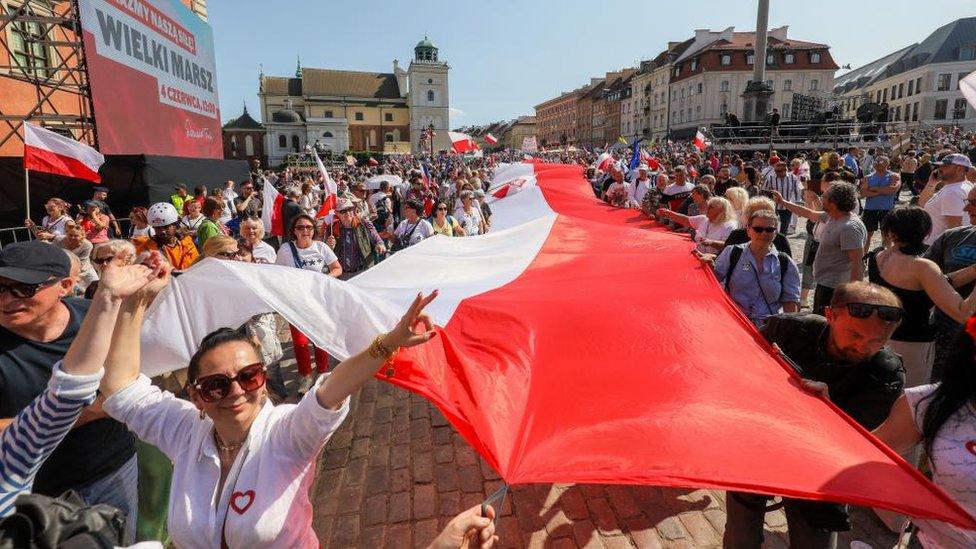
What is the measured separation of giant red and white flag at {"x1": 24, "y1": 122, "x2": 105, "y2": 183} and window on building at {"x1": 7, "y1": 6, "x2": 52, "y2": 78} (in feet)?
22.4

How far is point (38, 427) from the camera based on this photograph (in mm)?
1775

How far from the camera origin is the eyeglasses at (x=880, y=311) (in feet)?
7.50

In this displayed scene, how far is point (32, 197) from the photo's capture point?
10.2 metres

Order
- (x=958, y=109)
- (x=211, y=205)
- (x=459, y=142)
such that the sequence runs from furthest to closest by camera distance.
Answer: (x=958, y=109) < (x=459, y=142) < (x=211, y=205)

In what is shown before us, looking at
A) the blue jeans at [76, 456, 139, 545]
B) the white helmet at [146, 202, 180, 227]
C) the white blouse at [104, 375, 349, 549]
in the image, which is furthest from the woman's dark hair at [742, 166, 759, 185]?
the blue jeans at [76, 456, 139, 545]

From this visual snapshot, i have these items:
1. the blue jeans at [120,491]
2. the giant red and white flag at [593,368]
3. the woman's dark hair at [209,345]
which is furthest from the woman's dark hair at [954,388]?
the blue jeans at [120,491]

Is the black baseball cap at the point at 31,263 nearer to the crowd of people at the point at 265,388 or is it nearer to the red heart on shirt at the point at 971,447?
the crowd of people at the point at 265,388

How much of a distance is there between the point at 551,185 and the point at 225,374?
9736 mm

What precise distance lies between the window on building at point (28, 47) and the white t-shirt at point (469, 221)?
1037cm

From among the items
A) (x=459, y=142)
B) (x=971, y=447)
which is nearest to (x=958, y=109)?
(x=459, y=142)

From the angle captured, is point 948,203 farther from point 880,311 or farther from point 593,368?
point 593,368

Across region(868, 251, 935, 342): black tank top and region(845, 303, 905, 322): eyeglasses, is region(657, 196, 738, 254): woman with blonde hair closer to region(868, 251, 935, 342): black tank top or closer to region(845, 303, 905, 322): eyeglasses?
region(868, 251, 935, 342): black tank top

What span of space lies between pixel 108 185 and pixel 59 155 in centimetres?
446

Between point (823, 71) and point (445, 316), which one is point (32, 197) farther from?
point (823, 71)
